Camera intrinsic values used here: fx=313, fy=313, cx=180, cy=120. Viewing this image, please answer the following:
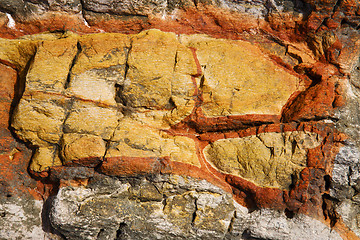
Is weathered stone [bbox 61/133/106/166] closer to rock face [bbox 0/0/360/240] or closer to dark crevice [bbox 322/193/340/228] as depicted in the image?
rock face [bbox 0/0/360/240]

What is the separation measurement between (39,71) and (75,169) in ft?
4.02

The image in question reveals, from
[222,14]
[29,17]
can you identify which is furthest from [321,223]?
[29,17]

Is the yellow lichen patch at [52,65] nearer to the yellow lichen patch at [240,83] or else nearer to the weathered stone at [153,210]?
the weathered stone at [153,210]

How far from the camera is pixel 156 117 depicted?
12.3 ft

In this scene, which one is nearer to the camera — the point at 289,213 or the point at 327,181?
the point at 327,181

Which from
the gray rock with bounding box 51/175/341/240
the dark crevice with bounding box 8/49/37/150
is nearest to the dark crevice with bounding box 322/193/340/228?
the gray rock with bounding box 51/175/341/240

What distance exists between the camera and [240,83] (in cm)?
375

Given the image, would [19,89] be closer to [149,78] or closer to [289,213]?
[149,78]

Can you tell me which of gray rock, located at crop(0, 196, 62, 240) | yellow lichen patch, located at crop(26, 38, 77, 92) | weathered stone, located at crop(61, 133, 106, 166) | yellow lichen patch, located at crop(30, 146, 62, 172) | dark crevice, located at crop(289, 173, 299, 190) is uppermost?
yellow lichen patch, located at crop(26, 38, 77, 92)

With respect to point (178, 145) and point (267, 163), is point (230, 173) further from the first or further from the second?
point (178, 145)

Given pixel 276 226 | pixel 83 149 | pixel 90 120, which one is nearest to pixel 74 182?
pixel 83 149

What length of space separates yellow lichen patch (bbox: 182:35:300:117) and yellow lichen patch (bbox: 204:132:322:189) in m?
0.36

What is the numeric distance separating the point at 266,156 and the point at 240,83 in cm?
91

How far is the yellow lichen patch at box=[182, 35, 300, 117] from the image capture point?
12.2 feet
